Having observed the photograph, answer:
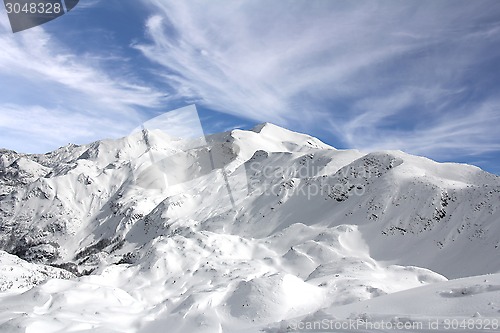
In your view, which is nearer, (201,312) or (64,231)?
(201,312)

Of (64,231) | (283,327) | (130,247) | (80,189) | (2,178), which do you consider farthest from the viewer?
(2,178)

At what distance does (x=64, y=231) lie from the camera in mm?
130500

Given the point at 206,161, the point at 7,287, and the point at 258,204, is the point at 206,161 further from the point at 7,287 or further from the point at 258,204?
the point at 7,287

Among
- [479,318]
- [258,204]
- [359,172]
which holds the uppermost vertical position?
[359,172]

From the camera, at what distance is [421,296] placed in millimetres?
11734

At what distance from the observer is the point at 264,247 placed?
49.0 meters

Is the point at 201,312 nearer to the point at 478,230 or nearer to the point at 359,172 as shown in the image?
the point at 478,230

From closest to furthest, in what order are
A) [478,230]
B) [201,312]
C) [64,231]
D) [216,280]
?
[201,312] → [216,280] → [478,230] → [64,231]

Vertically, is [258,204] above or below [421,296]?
above

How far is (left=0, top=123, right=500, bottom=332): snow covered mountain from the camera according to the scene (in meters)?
19.5

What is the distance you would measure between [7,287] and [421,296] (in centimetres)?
2983

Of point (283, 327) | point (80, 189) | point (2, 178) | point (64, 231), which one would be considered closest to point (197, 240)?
point (283, 327)

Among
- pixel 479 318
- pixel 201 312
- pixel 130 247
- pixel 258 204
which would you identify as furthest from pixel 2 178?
pixel 479 318

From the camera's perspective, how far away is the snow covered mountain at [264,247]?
1948 centimetres
